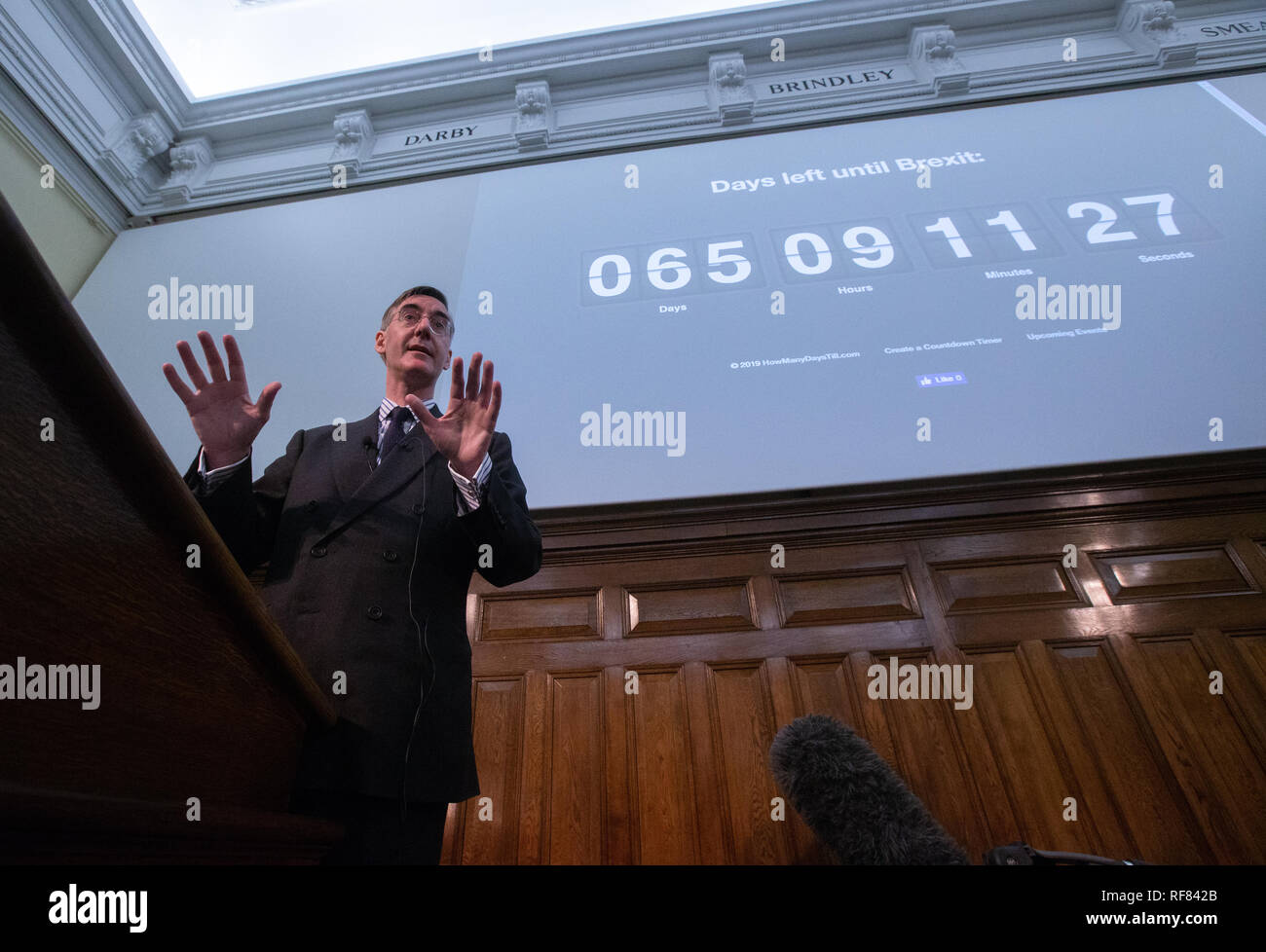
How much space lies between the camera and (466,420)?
3.28 feet

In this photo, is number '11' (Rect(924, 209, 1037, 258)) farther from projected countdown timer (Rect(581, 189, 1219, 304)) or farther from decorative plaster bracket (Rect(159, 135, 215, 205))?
decorative plaster bracket (Rect(159, 135, 215, 205))

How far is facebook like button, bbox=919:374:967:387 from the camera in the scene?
2.34 m

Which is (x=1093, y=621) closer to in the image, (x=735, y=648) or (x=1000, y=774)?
(x=1000, y=774)

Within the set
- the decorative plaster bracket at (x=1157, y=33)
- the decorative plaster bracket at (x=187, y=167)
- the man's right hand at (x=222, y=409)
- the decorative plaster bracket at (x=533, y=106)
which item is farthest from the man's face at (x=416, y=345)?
the decorative plaster bracket at (x=1157, y=33)

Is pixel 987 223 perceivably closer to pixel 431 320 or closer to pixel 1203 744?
pixel 1203 744

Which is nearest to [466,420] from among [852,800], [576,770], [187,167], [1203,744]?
[852,800]

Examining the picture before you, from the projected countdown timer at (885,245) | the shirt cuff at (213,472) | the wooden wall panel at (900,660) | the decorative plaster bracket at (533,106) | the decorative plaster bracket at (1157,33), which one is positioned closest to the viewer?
the shirt cuff at (213,472)

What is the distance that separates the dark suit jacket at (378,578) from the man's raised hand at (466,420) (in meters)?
0.06

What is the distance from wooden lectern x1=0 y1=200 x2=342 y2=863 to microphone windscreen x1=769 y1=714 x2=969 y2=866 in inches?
52.7

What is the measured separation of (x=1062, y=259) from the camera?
2.52 meters

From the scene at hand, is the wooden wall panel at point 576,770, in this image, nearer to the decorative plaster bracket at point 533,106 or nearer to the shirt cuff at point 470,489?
the shirt cuff at point 470,489

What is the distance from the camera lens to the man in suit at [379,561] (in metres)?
0.75
